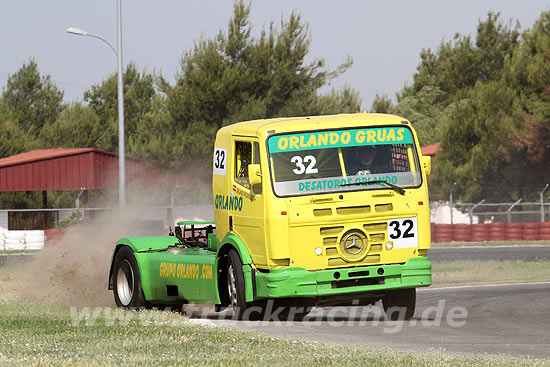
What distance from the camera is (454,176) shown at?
5250 centimetres

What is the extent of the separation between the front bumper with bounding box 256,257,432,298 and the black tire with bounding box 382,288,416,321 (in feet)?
2.35

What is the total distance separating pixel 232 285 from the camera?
1220 centimetres

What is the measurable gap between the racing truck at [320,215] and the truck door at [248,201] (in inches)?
0.5

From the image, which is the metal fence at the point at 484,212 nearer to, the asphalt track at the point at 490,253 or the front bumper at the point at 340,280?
the asphalt track at the point at 490,253

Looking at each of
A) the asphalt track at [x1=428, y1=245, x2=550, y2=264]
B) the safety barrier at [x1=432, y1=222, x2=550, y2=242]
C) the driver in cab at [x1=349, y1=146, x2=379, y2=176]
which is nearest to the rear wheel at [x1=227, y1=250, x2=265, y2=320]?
the driver in cab at [x1=349, y1=146, x2=379, y2=176]

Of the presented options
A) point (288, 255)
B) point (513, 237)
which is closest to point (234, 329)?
point (288, 255)

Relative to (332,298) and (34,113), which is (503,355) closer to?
(332,298)

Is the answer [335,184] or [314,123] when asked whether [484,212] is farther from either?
[335,184]

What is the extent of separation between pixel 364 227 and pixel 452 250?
81.3 ft

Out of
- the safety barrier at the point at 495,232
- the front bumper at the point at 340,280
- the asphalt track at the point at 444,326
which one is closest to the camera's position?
the asphalt track at the point at 444,326

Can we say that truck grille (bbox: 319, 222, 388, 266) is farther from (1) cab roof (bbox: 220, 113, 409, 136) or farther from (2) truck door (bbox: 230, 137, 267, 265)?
(1) cab roof (bbox: 220, 113, 409, 136)

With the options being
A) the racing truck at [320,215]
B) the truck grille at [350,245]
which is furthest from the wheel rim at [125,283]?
the truck grille at [350,245]

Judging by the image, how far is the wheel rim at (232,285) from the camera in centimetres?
1211

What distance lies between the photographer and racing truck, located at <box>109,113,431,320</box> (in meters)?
11.5
